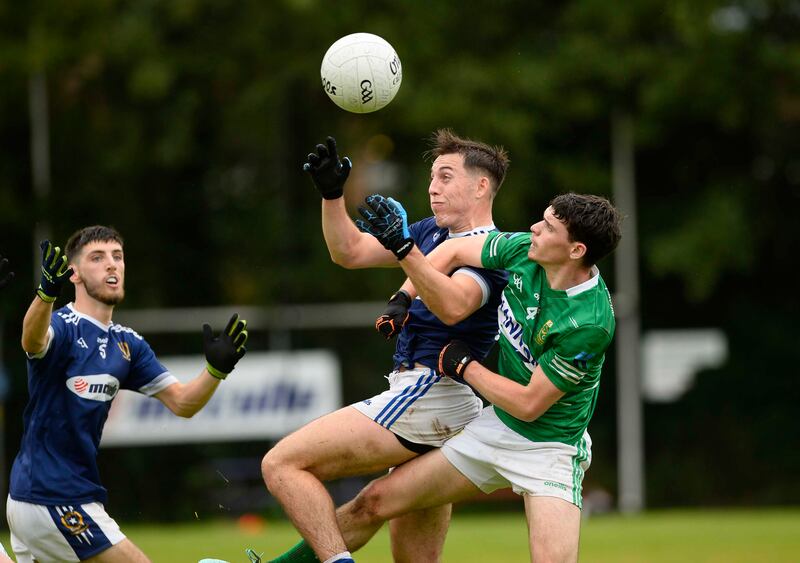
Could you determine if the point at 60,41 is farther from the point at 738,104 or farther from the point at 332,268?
the point at 738,104

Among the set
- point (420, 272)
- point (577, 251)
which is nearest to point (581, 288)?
point (577, 251)

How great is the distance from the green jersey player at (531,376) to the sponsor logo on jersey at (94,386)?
133cm

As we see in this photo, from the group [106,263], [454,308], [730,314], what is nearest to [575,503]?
[454,308]

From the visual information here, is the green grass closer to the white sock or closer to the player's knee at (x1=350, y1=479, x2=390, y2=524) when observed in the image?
the player's knee at (x1=350, y1=479, x2=390, y2=524)

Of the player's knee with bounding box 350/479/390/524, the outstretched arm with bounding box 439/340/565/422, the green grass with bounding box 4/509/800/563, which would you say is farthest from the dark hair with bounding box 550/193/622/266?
the green grass with bounding box 4/509/800/563

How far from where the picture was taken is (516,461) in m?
6.02

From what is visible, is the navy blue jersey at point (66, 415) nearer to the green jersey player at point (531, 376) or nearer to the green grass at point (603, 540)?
the green jersey player at point (531, 376)

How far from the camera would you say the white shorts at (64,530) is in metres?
6.09

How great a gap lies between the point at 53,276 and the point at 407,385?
1758 millimetres

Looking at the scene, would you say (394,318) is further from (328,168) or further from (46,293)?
(46,293)

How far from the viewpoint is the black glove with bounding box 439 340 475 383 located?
5.89 m

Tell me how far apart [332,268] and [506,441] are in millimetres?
10719

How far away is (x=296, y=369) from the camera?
15.4 metres

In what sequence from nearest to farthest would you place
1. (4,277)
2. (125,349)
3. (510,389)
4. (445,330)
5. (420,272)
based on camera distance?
1. (420,272)
2. (510,389)
3. (4,277)
4. (445,330)
5. (125,349)
